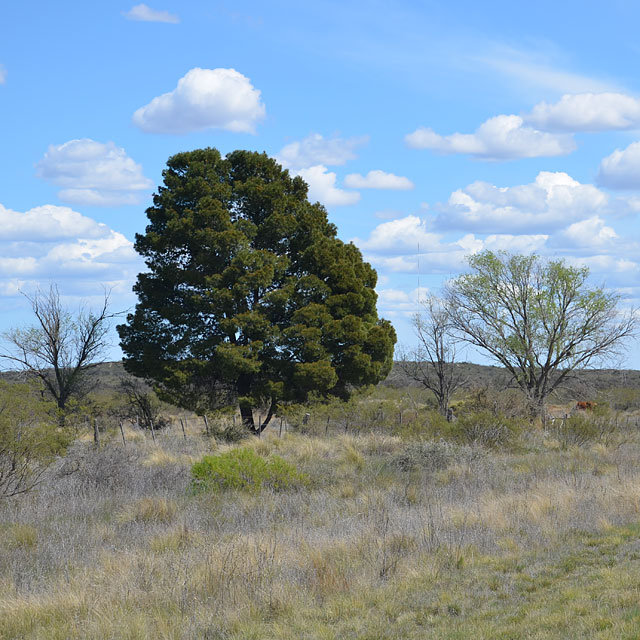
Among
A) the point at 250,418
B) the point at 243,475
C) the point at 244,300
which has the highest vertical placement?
the point at 244,300

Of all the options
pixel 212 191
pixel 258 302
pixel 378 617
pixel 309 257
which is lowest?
pixel 378 617

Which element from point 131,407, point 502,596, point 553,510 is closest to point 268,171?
point 131,407

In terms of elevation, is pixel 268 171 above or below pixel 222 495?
above

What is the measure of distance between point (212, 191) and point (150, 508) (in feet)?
56.8

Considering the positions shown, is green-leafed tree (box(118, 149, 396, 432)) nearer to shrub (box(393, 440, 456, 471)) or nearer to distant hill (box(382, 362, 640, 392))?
distant hill (box(382, 362, 640, 392))

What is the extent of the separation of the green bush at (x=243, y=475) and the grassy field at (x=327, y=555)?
0.53 feet

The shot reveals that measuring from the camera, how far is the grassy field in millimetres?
6477

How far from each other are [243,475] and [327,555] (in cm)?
558

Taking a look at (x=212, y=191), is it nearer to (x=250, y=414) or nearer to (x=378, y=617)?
(x=250, y=414)

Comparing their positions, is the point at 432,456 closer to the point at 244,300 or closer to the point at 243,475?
the point at 243,475

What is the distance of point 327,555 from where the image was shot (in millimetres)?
8234

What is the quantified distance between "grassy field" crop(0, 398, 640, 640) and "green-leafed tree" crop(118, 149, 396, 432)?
33.8 feet

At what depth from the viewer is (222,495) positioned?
502 inches

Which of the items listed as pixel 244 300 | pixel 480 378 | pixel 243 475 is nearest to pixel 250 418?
pixel 244 300
